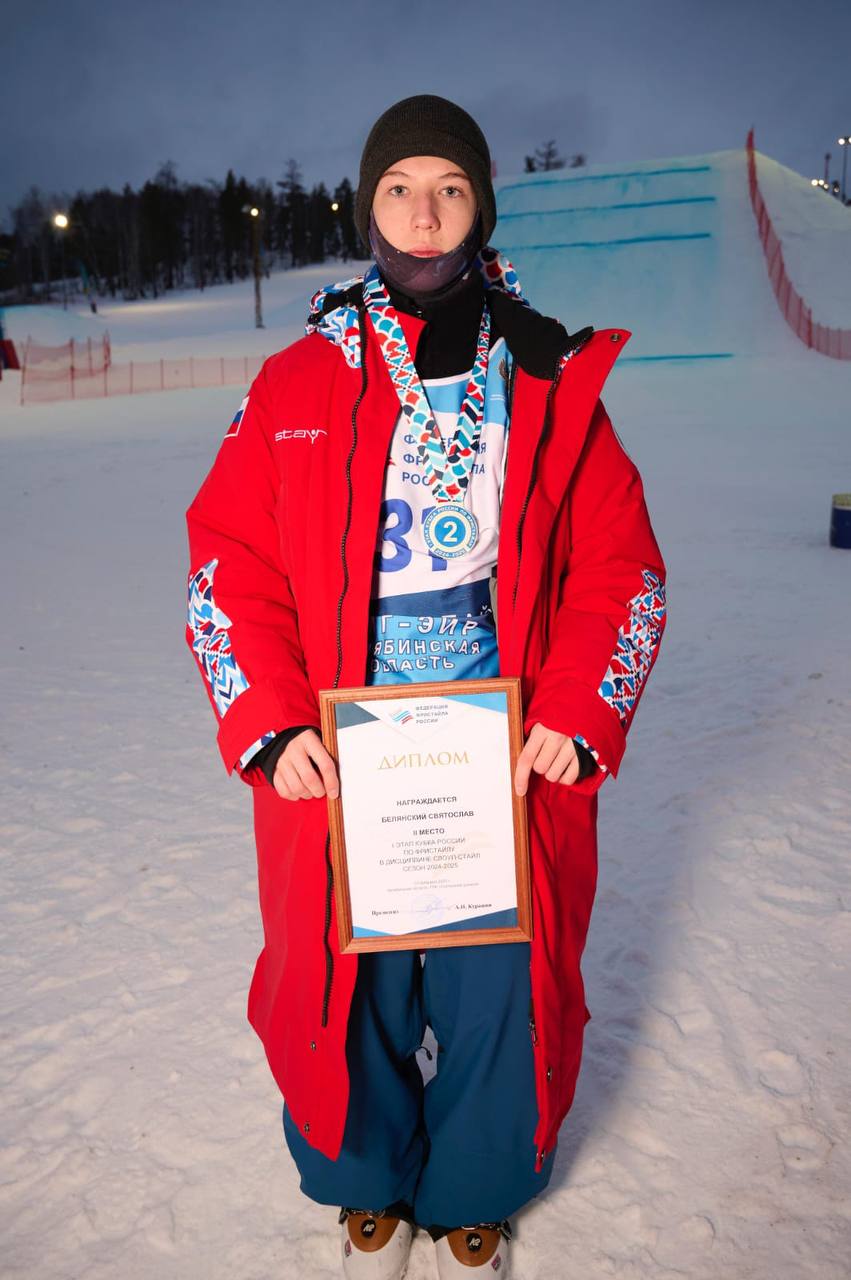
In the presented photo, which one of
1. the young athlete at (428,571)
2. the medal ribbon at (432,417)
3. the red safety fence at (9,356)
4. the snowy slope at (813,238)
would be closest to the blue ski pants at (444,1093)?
the young athlete at (428,571)

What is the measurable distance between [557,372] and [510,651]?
0.52 metres

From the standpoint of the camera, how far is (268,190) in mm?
90750

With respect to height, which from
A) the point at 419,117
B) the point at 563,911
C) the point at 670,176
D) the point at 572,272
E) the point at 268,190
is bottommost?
the point at 563,911

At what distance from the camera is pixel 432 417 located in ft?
6.63

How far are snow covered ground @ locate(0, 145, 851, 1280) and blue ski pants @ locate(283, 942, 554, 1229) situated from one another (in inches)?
Answer: 10.9

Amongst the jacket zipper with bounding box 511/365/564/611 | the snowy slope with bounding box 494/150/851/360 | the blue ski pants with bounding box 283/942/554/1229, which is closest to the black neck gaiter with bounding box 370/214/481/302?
the jacket zipper with bounding box 511/365/564/611

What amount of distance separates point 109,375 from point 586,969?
26.8m

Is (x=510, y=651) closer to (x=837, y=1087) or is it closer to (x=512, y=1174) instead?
(x=512, y=1174)

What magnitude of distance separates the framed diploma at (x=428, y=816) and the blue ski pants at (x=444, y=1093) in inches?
9.3

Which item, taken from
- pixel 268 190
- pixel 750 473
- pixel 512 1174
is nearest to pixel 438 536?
pixel 512 1174

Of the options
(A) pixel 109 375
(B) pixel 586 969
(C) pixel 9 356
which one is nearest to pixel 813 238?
(A) pixel 109 375

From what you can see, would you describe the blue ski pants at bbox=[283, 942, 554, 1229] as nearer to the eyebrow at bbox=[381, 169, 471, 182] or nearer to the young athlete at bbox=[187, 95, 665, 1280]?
the young athlete at bbox=[187, 95, 665, 1280]

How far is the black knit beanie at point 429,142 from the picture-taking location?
2.00 meters

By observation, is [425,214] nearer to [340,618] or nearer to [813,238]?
[340,618]
